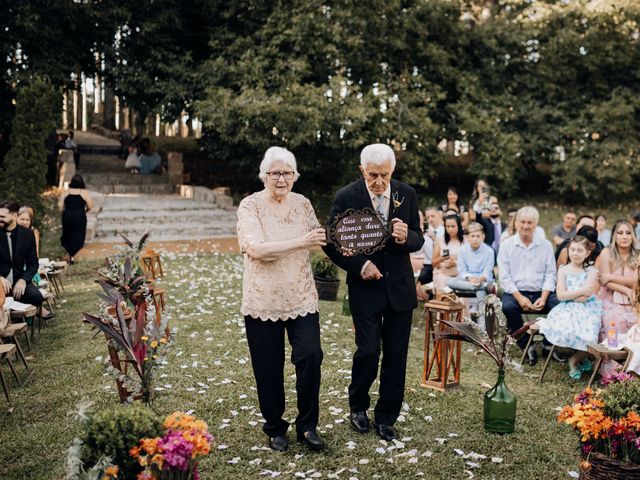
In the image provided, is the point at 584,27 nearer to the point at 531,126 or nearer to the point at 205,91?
the point at 531,126

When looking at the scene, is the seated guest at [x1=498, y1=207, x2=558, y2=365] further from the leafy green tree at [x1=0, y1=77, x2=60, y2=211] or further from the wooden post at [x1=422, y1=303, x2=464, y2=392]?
the leafy green tree at [x1=0, y1=77, x2=60, y2=211]

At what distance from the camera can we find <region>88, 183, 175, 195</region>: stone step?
70.8ft

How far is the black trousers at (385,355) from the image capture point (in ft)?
15.8

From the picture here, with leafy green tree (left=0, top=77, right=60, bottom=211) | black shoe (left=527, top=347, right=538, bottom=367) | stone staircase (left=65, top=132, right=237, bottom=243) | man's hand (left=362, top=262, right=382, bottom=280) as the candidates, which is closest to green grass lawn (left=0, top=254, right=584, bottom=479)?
black shoe (left=527, top=347, right=538, bottom=367)

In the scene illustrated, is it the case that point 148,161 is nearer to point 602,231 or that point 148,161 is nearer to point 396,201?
point 602,231

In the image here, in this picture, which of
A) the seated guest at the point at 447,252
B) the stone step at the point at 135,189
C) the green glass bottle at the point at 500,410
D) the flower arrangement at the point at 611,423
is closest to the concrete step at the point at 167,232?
the stone step at the point at 135,189

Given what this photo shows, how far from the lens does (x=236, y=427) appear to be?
207 inches

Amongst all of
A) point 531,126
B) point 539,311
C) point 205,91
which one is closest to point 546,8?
point 531,126

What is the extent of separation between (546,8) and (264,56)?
9566mm

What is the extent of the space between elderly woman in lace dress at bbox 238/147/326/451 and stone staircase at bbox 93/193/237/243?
1211cm

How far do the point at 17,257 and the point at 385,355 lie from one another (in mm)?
4757

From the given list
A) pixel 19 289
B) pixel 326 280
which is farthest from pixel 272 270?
pixel 326 280

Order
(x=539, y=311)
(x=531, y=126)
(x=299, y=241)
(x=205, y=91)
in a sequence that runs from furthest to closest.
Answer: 1. (x=531, y=126)
2. (x=205, y=91)
3. (x=539, y=311)
4. (x=299, y=241)

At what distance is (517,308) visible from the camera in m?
7.51
